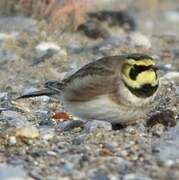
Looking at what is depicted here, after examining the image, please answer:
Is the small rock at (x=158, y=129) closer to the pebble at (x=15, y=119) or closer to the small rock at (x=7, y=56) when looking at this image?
the pebble at (x=15, y=119)

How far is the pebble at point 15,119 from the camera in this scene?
19.9 feet

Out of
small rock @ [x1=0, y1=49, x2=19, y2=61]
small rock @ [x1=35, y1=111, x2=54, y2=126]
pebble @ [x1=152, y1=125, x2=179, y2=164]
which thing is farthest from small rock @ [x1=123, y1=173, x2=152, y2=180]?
small rock @ [x1=0, y1=49, x2=19, y2=61]

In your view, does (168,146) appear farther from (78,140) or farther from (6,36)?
(6,36)

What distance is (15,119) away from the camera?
20.5ft

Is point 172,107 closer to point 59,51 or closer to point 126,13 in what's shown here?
point 59,51

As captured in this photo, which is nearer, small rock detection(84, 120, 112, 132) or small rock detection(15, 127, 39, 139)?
small rock detection(15, 127, 39, 139)

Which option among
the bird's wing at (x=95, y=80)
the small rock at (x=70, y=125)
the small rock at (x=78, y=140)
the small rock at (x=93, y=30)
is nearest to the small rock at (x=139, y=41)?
the small rock at (x=93, y=30)

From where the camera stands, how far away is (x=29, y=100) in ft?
24.0

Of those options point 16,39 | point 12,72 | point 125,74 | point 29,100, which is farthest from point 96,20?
point 125,74

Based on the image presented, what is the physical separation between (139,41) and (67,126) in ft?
12.8

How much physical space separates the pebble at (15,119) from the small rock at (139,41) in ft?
11.3

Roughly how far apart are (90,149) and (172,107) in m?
1.49

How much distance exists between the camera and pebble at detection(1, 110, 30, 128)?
6.07m

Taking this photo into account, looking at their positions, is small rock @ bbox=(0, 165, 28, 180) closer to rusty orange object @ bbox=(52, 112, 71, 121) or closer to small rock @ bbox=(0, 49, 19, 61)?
rusty orange object @ bbox=(52, 112, 71, 121)
